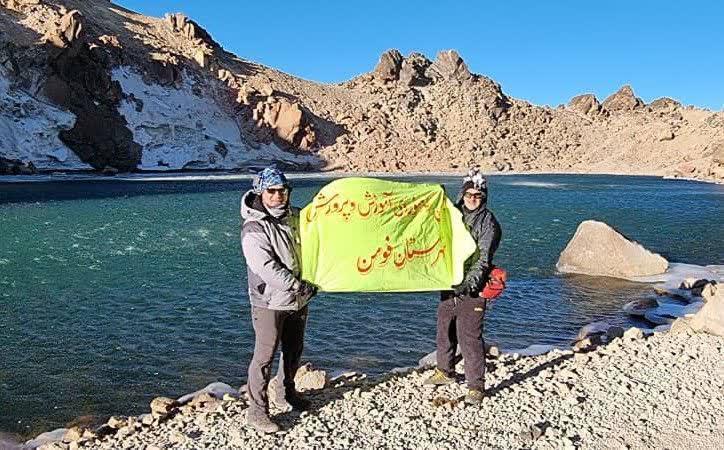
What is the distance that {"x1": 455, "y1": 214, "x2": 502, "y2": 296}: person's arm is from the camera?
22.7 ft

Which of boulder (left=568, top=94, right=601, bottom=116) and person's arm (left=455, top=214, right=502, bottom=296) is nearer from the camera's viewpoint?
person's arm (left=455, top=214, right=502, bottom=296)

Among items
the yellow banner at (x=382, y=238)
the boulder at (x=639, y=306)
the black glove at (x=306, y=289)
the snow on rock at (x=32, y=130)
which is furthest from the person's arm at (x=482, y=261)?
the snow on rock at (x=32, y=130)

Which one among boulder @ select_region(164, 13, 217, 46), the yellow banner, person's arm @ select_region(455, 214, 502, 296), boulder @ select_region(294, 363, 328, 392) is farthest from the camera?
boulder @ select_region(164, 13, 217, 46)

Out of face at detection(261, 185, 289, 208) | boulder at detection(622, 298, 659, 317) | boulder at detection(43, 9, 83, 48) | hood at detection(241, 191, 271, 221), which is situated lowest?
boulder at detection(622, 298, 659, 317)

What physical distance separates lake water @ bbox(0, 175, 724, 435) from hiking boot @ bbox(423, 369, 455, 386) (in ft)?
9.55

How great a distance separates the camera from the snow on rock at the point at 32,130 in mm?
61594

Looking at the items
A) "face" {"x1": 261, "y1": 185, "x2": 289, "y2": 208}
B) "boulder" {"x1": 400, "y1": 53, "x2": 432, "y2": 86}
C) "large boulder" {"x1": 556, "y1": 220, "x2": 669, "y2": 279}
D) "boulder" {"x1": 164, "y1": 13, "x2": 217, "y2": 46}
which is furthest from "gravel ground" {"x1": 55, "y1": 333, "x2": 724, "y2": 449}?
"boulder" {"x1": 400, "y1": 53, "x2": 432, "y2": 86}

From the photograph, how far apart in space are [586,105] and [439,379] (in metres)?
138

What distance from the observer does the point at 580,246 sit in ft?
63.1

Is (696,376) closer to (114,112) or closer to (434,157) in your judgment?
(114,112)

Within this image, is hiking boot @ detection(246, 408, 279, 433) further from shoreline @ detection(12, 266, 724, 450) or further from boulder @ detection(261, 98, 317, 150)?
boulder @ detection(261, 98, 317, 150)

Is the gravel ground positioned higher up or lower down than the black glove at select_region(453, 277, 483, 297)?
lower down

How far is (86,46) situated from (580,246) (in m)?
70.1

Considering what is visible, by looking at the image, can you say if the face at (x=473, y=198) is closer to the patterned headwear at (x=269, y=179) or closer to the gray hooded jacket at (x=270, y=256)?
the gray hooded jacket at (x=270, y=256)
